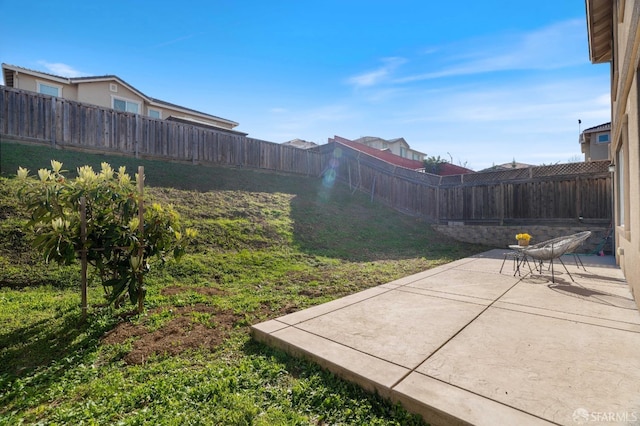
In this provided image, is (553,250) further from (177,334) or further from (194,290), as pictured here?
(194,290)

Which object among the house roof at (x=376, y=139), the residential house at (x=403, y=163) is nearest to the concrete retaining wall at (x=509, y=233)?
the residential house at (x=403, y=163)

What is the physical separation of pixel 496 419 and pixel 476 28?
374 inches

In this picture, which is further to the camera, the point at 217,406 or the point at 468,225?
the point at 468,225

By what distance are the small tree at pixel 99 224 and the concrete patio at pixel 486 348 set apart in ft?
5.43

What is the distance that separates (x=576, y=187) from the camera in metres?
8.52

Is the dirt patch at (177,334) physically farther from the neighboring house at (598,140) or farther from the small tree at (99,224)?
the neighboring house at (598,140)

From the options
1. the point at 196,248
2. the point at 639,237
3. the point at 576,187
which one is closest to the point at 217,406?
the point at 639,237

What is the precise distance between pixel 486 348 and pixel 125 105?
799 inches

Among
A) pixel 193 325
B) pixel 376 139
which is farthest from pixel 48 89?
pixel 376 139

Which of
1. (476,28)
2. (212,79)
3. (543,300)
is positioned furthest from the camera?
(212,79)

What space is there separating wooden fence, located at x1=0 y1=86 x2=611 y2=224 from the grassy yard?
0.94m

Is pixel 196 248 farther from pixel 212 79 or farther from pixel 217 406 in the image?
pixel 212 79

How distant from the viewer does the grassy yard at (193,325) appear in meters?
1.92

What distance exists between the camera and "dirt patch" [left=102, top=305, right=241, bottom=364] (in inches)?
107
